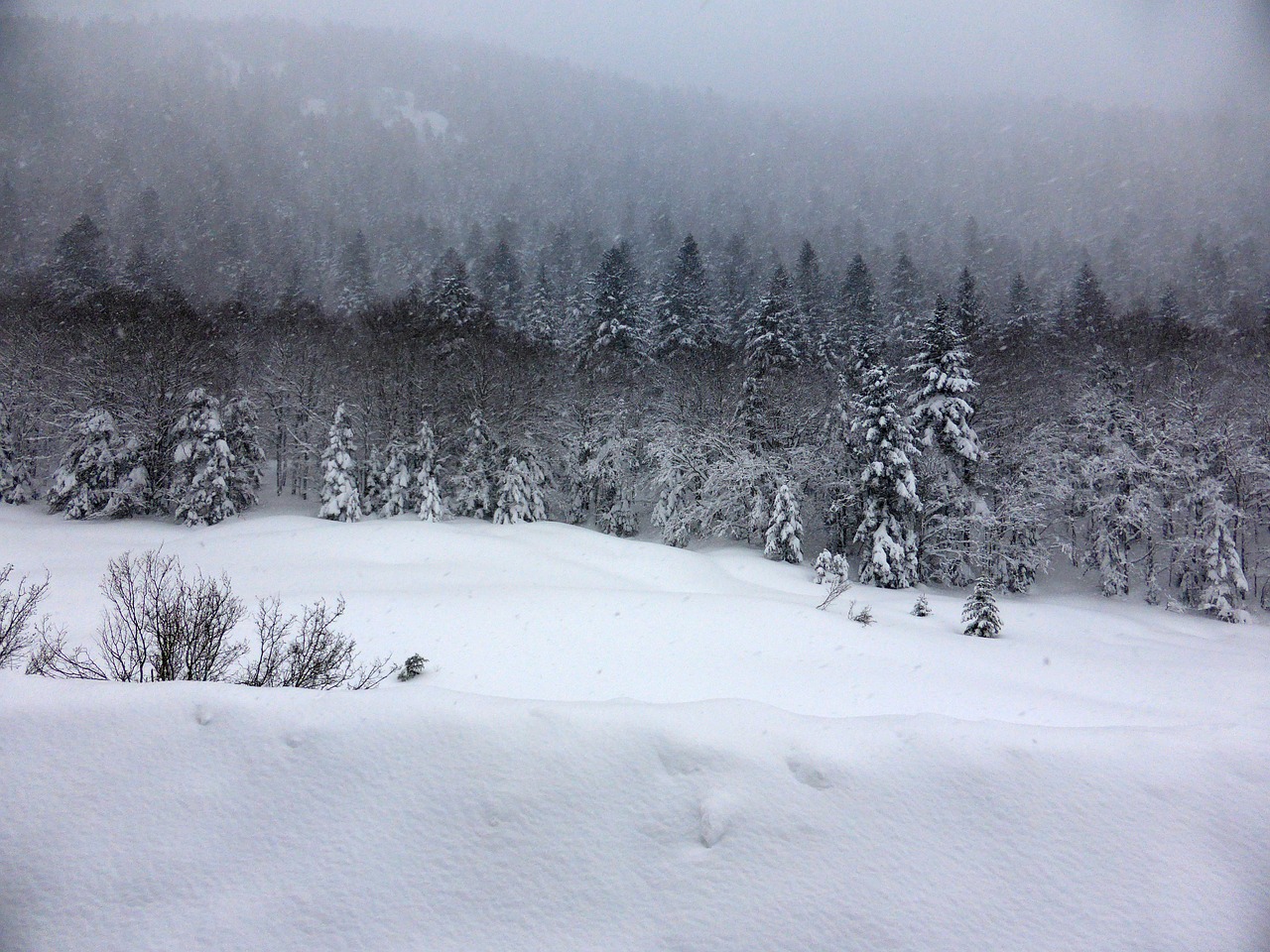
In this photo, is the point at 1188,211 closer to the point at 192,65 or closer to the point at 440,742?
the point at 440,742

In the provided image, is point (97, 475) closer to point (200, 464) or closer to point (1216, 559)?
point (200, 464)

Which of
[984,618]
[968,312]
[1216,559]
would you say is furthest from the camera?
[968,312]

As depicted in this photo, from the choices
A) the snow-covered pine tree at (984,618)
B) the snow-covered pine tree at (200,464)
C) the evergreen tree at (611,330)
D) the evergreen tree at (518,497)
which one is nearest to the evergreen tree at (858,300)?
the evergreen tree at (611,330)

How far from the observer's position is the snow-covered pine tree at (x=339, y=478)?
3056 centimetres

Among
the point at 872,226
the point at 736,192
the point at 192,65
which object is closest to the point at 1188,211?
the point at 872,226

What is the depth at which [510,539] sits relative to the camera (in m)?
23.5

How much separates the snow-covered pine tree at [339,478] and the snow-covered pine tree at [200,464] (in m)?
4.99

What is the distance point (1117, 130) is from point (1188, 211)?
1637 inches

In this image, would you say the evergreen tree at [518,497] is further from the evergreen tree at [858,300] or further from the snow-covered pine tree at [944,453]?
the evergreen tree at [858,300]

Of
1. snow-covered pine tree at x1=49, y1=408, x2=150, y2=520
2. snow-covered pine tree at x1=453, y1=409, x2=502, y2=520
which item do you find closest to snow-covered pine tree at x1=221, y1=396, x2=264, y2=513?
snow-covered pine tree at x1=49, y1=408, x2=150, y2=520

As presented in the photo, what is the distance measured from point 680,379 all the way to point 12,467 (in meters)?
36.4

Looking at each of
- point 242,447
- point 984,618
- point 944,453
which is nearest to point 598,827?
point 984,618

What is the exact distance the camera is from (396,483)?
3225 cm

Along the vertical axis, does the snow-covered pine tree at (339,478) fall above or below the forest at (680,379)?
below
